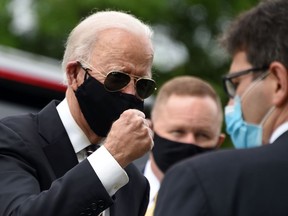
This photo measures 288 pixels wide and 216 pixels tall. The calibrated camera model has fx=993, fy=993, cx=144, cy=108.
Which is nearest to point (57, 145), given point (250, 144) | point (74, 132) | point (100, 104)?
point (74, 132)

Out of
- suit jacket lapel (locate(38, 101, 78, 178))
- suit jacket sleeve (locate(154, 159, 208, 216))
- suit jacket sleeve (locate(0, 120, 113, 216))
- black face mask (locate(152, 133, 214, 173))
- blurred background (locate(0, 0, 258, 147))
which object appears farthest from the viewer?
blurred background (locate(0, 0, 258, 147))

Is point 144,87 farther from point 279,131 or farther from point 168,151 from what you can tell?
point 168,151

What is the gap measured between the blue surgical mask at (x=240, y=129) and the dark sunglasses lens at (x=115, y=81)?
47 cm

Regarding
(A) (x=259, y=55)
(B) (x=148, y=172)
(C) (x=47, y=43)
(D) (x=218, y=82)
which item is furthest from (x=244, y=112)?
(C) (x=47, y=43)

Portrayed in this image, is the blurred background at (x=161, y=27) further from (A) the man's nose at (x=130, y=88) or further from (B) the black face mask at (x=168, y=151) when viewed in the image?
(A) the man's nose at (x=130, y=88)

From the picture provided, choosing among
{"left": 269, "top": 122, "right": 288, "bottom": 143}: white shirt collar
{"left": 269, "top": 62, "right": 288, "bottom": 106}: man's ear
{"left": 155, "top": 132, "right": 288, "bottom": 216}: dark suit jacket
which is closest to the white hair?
{"left": 269, "top": 62, "right": 288, "bottom": 106}: man's ear

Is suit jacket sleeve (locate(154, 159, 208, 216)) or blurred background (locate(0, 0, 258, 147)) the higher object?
suit jacket sleeve (locate(154, 159, 208, 216))

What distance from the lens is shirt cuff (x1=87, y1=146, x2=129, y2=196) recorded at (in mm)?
3594

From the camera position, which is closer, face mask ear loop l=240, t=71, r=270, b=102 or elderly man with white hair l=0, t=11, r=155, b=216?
elderly man with white hair l=0, t=11, r=155, b=216

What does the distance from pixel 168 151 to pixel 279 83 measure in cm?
235

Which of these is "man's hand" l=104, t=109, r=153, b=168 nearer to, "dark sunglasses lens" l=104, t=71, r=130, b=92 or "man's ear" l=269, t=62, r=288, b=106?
"dark sunglasses lens" l=104, t=71, r=130, b=92

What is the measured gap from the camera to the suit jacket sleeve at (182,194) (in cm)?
297

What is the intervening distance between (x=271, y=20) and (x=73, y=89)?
0.86 metres

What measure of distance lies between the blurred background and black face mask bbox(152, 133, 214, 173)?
6.49m
